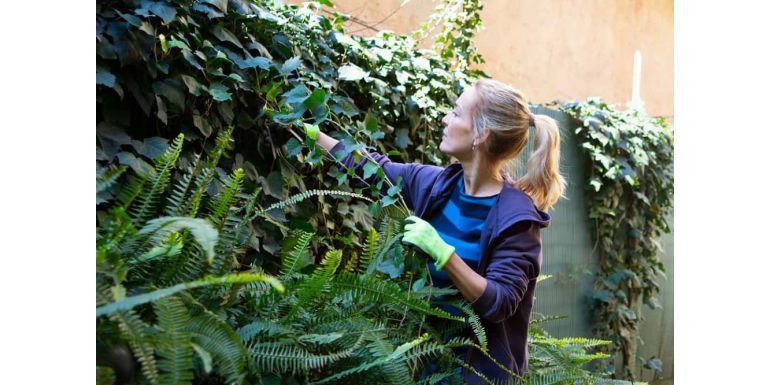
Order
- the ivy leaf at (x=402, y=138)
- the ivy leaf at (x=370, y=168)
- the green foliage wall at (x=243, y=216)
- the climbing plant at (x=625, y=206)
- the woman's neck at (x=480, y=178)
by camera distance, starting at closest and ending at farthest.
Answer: the green foliage wall at (x=243, y=216), the ivy leaf at (x=370, y=168), the woman's neck at (x=480, y=178), the ivy leaf at (x=402, y=138), the climbing plant at (x=625, y=206)

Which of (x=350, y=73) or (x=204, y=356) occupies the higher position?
(x=350, y=73)

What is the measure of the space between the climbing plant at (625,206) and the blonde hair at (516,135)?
212cm

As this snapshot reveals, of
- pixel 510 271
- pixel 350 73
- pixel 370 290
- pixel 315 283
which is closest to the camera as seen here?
pixel 315 283

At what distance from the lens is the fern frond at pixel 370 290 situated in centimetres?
154

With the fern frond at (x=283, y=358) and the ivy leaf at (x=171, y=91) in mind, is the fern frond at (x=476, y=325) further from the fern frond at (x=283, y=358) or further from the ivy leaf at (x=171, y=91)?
the ivy leaf at (x=171, y=91)

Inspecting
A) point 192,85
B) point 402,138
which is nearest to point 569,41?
point 402,138

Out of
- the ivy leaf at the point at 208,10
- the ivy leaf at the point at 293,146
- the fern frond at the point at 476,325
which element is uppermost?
the ivy leaf at the point at 208,10

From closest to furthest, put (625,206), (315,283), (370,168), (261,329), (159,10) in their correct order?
(261,329)
(315,283)
(159,10)
(370,168)
(625,206)

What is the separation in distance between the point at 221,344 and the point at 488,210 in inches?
45.2

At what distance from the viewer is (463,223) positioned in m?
2.10

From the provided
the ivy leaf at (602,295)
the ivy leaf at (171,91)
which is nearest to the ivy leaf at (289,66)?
the ivy leaf at (171,91)

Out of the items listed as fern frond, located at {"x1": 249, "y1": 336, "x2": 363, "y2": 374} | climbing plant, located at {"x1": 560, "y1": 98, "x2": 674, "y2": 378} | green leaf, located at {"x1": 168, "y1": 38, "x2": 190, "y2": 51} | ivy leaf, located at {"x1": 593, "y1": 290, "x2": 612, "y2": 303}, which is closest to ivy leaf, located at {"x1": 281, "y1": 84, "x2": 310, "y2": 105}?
Answer: green leaf, located at {"x1": 168, "y1": 38, "x2": 190, "y2": 51}

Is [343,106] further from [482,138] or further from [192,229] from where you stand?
[192,229]
